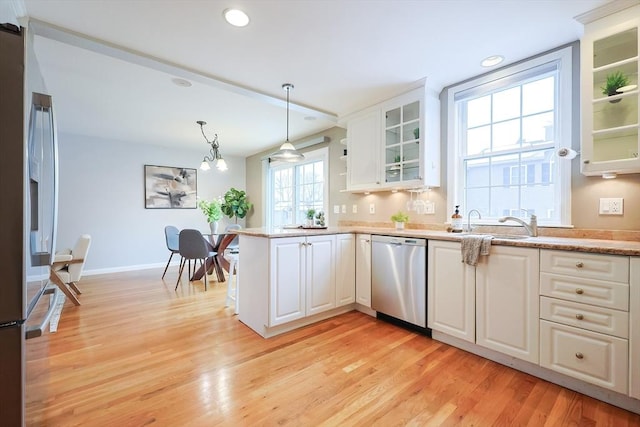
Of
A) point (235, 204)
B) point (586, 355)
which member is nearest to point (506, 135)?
point (586, 355)

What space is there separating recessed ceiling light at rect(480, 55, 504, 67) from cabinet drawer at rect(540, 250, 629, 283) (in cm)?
173

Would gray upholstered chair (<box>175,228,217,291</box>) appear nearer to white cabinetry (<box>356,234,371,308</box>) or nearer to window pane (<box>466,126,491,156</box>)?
white cabinetry (<box>356,234,371,308</box>)

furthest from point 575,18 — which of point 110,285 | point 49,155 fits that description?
point 110,285

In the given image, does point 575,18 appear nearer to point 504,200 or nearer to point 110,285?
point 504,200

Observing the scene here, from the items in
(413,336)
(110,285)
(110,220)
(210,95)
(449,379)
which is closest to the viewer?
(449,379)

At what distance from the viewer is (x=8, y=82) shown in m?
0.93

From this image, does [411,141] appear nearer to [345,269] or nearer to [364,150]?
[364,150]

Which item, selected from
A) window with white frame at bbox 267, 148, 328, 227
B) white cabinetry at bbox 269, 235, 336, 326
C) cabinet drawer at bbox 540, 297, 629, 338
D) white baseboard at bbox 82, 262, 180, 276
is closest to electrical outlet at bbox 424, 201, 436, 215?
white cabinetry at bbox 269, 235, 336, 326

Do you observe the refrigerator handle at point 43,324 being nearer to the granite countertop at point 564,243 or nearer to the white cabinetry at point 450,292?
the granite countertop at point 564,243

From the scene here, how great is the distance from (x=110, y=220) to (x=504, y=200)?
6.21m

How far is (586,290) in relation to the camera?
1.70 meters


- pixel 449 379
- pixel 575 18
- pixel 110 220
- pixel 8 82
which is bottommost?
pixel 449 379

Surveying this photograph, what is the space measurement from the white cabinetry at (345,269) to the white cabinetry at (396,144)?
0.82 meters

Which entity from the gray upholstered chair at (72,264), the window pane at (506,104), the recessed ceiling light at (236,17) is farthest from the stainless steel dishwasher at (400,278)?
the gray upholstered chair at (72,264)
